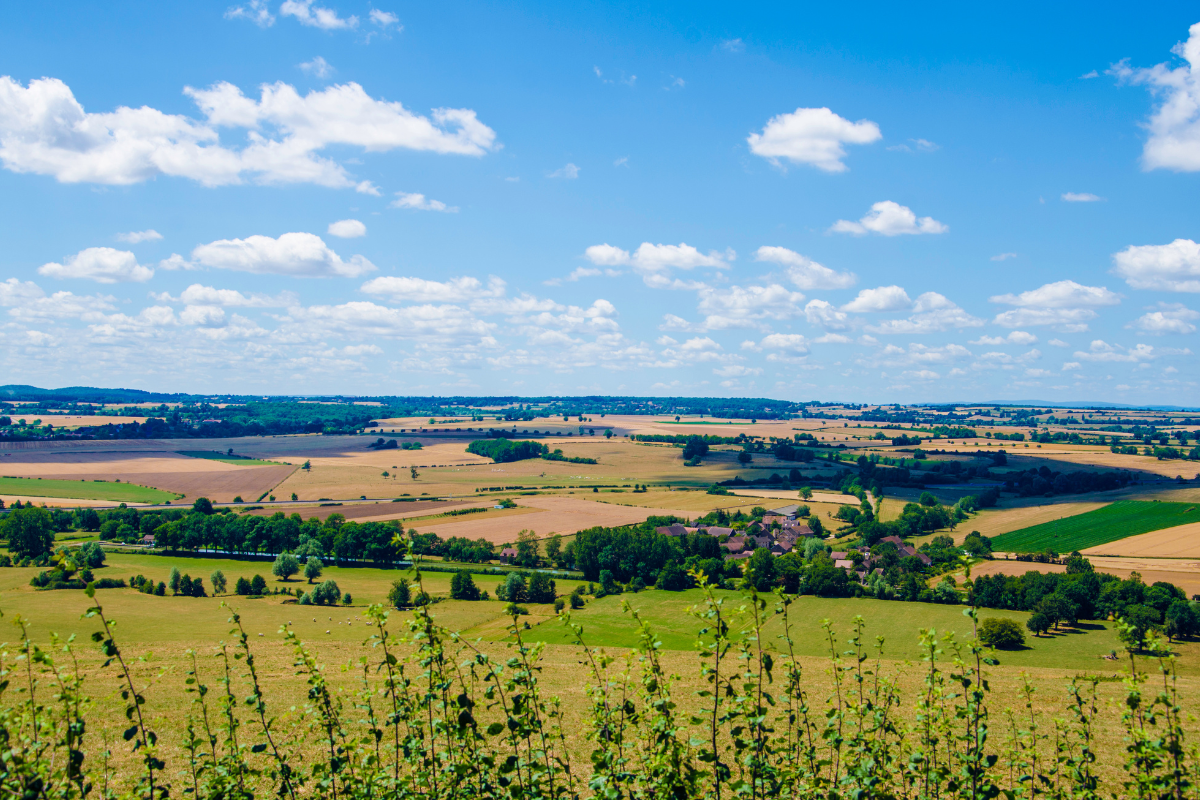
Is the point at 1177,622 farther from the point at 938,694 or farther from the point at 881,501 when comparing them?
the point at 881,501

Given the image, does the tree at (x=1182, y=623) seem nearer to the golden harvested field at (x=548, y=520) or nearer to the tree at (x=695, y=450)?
the golden harvested field at (x=548, y=520)

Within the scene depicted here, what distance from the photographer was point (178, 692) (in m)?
28.8

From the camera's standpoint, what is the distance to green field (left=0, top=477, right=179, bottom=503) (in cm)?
10288

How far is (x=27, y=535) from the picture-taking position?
73.1 m

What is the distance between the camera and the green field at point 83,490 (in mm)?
102875

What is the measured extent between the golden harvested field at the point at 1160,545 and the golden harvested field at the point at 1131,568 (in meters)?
2.64

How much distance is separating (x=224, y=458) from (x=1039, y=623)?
500 feet

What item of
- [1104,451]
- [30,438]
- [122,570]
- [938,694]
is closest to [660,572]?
[122,570]

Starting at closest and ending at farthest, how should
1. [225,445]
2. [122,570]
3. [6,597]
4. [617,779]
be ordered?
[617,779], [6,597], [122,570], [225,445]

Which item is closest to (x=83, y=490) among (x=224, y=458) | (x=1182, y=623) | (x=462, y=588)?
(x=224, y=458)

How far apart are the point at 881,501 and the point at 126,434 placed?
18229cm

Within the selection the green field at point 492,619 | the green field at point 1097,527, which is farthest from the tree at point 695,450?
the green field at point 492,619

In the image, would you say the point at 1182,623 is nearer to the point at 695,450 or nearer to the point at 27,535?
the point at 27,535

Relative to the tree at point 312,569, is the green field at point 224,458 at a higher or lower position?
higher
